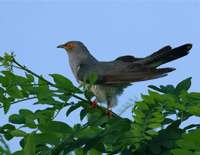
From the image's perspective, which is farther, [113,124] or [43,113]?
[43,113]

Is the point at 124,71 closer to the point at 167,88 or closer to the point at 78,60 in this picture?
the point at 167,88

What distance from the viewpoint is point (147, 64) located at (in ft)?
11.3

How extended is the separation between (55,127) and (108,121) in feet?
1.40

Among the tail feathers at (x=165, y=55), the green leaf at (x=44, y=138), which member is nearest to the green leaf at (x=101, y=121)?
the green leaf at (x=44, y=138)

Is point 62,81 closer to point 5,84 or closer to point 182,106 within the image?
point 5,84

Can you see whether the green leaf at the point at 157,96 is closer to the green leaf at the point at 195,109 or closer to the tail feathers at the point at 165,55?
the green leaf at the point at 195,109

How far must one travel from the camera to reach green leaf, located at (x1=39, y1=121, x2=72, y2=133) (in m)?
2.00

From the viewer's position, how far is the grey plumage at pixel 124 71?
10.3 feet

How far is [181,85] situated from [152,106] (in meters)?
0.63

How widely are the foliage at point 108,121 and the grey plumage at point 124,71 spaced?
88cm

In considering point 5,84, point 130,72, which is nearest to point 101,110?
point 5,84

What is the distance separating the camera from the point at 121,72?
3.58 meters

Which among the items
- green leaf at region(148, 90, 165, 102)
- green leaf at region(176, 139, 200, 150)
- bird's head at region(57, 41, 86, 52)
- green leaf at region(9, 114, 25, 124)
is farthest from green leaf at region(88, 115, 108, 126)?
bird's head at region(57, 41, 86, 52)

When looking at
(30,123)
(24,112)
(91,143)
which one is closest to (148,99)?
(91,143)
